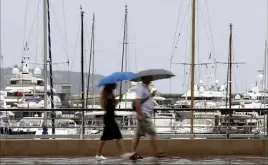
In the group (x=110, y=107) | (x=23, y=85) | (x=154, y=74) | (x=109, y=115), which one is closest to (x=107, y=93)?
(x=110, y=107)

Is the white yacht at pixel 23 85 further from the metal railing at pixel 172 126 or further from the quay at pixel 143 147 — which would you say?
the quay at pixel 143 147

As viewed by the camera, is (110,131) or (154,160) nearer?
(110,131)

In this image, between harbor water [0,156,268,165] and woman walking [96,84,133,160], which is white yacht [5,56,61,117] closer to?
harbor water [0,156,268,165]

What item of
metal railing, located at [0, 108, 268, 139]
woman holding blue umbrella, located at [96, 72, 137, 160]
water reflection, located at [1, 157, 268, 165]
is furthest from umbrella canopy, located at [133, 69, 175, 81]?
water reflection, located at [1, 157, 268, 165]

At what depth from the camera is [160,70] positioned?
50.2ft

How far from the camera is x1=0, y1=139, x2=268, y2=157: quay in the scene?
16594 mm

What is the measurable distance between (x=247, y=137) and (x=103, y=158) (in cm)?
461

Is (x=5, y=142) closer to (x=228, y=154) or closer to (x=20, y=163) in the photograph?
(x=20, y=163)

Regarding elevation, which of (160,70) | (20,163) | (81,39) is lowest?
(20,163)

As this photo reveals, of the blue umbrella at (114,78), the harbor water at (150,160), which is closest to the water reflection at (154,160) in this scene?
the harbor water at (150,160)

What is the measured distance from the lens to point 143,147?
54.6 feet

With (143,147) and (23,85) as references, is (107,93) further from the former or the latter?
(23,85)

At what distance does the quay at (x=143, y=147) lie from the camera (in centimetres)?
1659

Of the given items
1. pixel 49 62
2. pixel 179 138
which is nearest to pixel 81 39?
pixel 49 62
